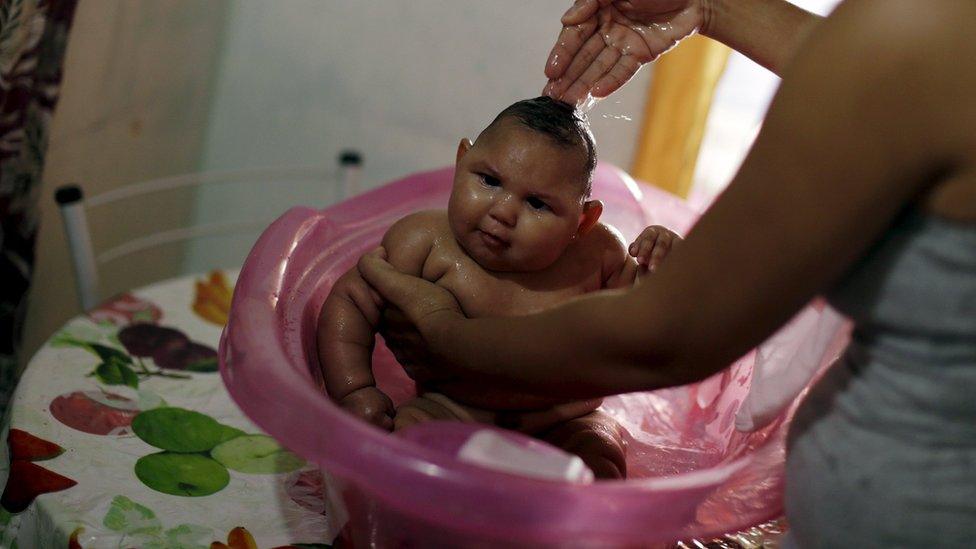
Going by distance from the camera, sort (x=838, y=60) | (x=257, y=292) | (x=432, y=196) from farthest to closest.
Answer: (x=432, y=196) → (x=257, y=292) → (x=838, y=60)

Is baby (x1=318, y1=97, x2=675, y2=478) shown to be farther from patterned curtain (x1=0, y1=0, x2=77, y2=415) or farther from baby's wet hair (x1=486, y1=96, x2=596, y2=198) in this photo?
patterned curtain (x1=0, y1=0, x2=77, y2=415)

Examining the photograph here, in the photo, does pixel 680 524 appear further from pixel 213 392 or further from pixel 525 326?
pixel 213 392

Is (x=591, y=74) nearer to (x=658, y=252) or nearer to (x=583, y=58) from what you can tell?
(x=583, y=58)

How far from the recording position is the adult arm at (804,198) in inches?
21.9

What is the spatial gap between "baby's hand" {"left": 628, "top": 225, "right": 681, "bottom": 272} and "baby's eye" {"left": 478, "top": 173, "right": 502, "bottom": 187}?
0.17 m

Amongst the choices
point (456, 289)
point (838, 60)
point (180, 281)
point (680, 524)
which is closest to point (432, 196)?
point (456, 289)

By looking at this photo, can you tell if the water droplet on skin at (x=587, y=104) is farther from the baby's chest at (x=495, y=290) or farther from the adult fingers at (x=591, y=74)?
the baby's chest at (x=495, y=290)

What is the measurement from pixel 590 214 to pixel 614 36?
18cm

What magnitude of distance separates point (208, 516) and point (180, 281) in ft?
1.61

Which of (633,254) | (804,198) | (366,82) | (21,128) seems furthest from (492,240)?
(366,82)

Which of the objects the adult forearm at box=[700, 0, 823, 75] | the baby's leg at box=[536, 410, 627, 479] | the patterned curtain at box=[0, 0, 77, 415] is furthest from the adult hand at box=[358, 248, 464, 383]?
the patterned curtain at box=[0, 0, 77, 415]

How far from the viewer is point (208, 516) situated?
3.01 ft

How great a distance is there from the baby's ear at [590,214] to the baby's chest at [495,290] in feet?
0.21

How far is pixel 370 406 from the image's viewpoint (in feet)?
3.05
